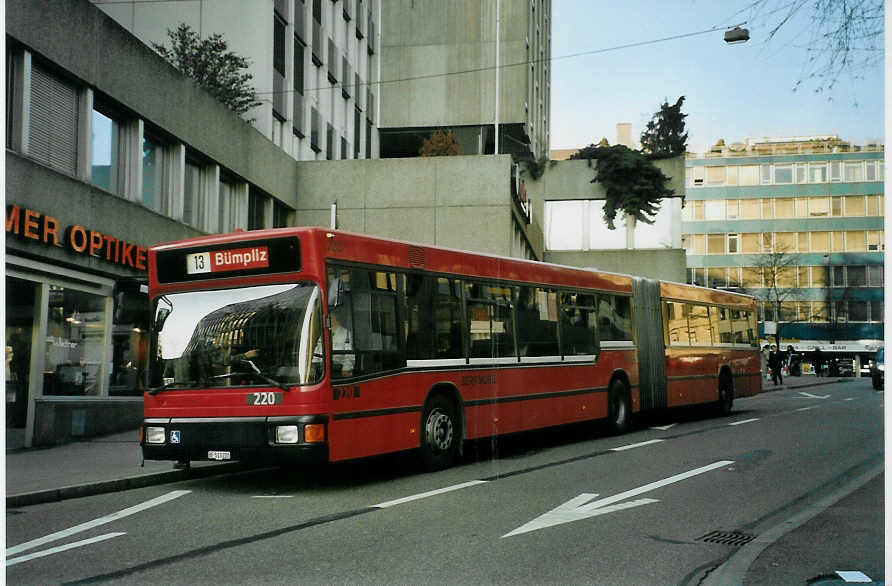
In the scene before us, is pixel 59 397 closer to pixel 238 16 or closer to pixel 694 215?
pixel 694 215

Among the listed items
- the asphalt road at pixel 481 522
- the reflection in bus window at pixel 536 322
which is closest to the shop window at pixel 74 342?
the asphalt road at pixel 481 522

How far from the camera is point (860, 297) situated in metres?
5.75

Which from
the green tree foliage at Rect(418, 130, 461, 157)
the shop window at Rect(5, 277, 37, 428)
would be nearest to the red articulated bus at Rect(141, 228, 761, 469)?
the shop window at Rect(5, 277, 37, 428)

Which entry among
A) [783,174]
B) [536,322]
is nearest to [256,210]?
[536,322]

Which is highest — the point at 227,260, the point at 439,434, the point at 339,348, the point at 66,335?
the point at 227,260

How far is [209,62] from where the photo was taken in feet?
79.4

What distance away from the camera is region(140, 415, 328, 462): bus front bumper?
1020 centimetres

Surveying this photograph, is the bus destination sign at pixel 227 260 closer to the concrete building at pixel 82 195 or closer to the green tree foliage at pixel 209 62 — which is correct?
the concrete building at pixel 82 195

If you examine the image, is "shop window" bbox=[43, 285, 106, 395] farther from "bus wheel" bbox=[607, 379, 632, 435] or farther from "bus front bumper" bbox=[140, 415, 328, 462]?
"bus wheel" bbox=[607, 379, 632, 435]

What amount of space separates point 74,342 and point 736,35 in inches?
502

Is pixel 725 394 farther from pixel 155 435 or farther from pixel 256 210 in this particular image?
pixel 155 435

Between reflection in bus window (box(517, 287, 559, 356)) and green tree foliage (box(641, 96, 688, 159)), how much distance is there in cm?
288

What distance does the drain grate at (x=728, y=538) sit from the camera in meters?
7.61

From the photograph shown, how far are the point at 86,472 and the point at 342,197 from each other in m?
17.4
